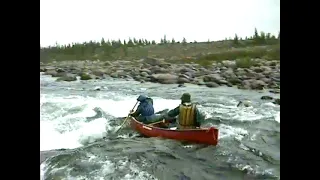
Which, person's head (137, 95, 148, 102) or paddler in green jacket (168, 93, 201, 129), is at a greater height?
person's head (137, 95, 148, 102)

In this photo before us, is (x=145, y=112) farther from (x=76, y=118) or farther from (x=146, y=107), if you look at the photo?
(x=76, y=118)

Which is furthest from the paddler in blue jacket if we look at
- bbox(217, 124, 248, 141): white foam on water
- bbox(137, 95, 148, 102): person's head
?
bbox(217, 124, 248, 141): white foam on water

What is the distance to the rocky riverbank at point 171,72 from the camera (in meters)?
0.95

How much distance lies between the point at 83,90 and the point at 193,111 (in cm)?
27

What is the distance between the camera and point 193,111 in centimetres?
93

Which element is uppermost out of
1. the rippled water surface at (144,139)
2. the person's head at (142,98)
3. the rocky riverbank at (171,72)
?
the rocky riverbank at (171,72)

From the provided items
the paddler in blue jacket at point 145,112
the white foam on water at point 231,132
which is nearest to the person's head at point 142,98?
the paddler in blue jacket at point 145,112

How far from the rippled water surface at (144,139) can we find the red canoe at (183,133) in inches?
0.5

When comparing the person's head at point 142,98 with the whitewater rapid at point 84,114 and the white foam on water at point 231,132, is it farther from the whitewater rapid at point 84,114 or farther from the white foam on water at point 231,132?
the white foam on water at point 231,132

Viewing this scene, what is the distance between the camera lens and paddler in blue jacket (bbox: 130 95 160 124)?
932 millimetres

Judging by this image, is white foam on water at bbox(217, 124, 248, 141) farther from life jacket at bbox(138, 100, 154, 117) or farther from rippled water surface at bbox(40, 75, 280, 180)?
life jacket at bbox(138, 100, 154, 117)

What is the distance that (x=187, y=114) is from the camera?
3.05ft
